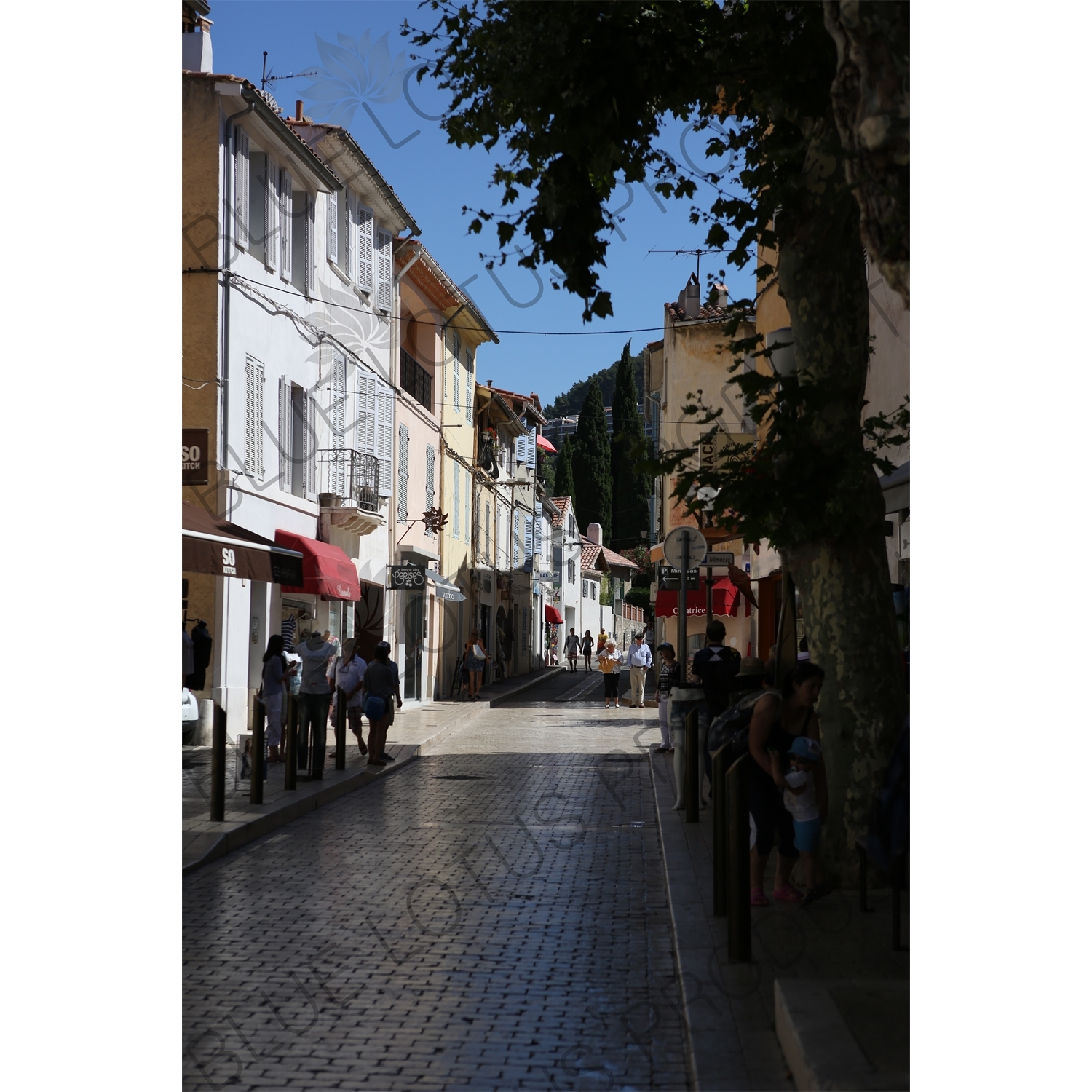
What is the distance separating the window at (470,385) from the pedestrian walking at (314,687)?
2513 cm

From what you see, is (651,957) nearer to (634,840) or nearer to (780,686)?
(780,686)

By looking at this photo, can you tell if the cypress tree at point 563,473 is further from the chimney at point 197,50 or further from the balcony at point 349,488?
the chimney at point 197,50

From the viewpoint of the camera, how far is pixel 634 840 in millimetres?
11445

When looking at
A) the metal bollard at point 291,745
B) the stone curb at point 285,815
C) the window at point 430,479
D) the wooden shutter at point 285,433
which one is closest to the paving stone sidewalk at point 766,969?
the stone curb at point 285,815

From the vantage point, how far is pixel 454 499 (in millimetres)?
38500

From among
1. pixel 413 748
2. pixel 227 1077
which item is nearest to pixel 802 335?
pixel 227 1077

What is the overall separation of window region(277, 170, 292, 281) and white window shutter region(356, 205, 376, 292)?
394 centimetres

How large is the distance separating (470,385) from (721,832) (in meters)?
33.8

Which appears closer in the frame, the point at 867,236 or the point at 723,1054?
the point at 867,236

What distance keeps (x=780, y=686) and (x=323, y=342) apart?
18476mm

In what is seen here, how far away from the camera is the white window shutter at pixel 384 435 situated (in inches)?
1112

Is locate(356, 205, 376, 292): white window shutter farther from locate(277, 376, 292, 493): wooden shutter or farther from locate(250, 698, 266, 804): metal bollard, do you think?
locate(250, 698, 266, 804): metal bollard

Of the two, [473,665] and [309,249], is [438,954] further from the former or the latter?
[473,665]

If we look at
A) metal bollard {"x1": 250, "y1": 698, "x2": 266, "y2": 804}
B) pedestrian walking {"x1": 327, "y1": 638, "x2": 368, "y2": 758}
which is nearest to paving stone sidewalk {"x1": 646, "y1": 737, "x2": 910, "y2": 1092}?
Result: metal bollard {"x1": 250, "y1": 698, "x2": 266, "y2": 804}
